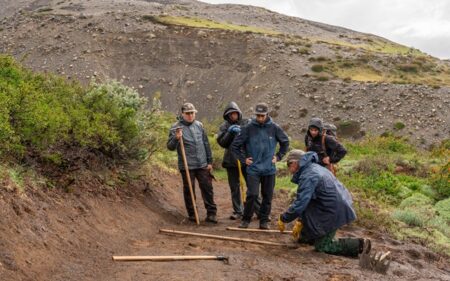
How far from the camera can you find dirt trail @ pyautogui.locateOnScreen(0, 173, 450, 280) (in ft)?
18.5

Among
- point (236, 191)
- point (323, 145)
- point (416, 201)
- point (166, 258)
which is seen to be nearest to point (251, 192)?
point (236, 191)

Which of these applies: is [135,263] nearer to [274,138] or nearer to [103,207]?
[103,207]

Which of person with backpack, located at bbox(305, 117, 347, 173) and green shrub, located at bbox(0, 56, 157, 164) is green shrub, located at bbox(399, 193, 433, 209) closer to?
person with backpack, located at bbox(305, 117, 347, 173)

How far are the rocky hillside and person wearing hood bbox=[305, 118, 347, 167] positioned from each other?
2698 cm

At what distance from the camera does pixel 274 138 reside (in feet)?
29.8

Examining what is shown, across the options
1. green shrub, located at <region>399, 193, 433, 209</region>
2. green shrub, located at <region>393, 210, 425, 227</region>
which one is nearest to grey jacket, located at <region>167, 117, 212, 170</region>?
green shrub, located at <region>393, 210, 425, 227</region>

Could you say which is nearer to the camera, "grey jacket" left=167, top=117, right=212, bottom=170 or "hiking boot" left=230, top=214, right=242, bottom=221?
"grey jacket" left=167, top=117, right=212, bottom=170

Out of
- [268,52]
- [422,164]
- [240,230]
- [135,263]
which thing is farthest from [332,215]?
[268,52]

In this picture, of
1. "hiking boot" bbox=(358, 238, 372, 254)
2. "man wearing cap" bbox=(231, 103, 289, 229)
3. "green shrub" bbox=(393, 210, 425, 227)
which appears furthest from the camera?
"green shrub" bbox=(393, 210, 425, 227)

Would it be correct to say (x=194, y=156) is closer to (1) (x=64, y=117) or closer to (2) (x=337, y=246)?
(1) (x=64, y=117)

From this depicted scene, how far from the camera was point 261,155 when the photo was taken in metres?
8.98

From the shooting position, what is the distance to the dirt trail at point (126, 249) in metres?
5.65

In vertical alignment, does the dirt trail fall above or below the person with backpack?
below

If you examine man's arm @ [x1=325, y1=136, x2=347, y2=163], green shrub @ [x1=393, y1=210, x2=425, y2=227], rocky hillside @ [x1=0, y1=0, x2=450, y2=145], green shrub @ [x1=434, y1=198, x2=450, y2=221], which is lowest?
green shrub @ [x1=434, y1=198, x2=450, y2=221]
